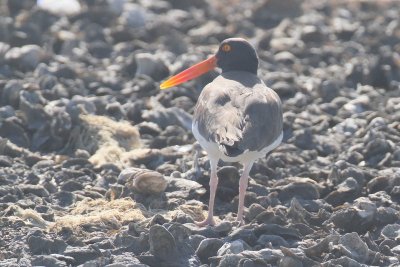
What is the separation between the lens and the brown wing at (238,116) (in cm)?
709

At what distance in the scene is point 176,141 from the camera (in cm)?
932

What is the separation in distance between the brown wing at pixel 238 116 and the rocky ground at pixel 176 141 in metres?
0.51


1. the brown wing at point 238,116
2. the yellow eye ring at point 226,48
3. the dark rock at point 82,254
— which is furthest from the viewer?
the yellow eye ring at point 226,48

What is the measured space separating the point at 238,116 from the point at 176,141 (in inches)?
80.0

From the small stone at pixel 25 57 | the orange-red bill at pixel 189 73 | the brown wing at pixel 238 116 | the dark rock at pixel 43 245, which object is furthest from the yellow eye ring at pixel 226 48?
the dark rock at pixel 43 245

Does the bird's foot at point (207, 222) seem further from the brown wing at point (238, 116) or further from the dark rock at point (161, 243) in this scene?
the dark rock at point (161, 243)

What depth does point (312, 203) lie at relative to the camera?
779cm

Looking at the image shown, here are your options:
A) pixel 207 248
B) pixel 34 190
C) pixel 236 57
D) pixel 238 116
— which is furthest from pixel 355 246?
pixel 236 57

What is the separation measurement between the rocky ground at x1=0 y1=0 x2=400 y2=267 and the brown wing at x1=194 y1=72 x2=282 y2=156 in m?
0.51

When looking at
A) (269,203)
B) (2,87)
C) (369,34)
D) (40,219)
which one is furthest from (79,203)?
(369,34)

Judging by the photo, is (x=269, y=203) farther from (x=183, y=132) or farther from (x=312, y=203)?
(x=183, y=132)

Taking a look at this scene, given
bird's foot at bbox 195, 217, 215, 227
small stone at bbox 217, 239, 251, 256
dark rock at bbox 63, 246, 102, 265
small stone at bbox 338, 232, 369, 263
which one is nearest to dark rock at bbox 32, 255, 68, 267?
dark rock at bbox 63, 246, 102, 265

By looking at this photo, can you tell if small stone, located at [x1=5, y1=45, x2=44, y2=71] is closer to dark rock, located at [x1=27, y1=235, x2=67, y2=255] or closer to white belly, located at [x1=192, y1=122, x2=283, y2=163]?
white belly, located at [x1=192, y1=122, x2=283, y2=163]

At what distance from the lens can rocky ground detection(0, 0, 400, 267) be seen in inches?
262
